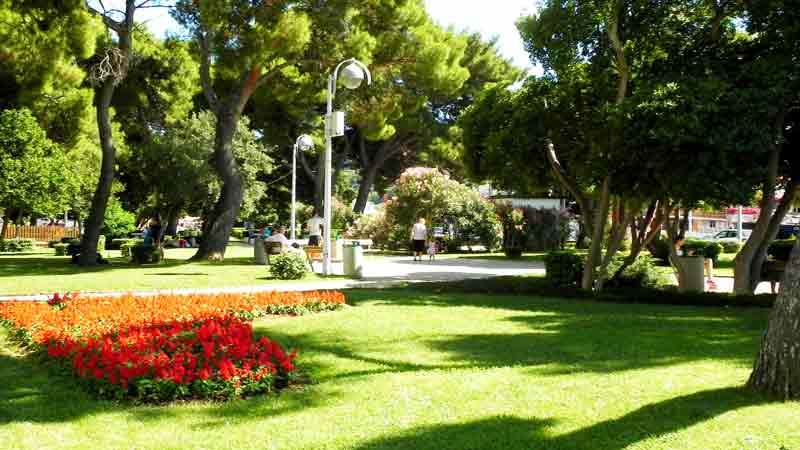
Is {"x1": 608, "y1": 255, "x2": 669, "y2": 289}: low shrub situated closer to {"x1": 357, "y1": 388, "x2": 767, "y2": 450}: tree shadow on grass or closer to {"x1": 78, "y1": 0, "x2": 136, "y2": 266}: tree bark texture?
{"x1": 357, "y1": 388, "x2": 767, "y2": 450}: tree shadow on grass

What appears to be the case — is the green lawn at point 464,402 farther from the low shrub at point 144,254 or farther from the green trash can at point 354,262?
the low shrub at point 144,254

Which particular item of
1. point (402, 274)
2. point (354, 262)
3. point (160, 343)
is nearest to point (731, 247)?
point (402, 274)

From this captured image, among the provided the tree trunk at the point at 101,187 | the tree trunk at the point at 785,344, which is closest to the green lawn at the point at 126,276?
the tree trunk at the point at 101,187

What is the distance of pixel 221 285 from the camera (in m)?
14.2

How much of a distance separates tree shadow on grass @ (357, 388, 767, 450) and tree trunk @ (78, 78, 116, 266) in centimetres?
1818

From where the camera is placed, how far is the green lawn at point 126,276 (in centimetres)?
1381

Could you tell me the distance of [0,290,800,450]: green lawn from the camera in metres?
4.40

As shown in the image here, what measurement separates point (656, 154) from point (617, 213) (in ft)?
12.3

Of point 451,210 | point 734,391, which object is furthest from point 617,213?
point 451,210

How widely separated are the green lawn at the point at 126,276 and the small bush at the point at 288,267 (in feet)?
0.80

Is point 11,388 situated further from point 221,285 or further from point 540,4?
point 540,4

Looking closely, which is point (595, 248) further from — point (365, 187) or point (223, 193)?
point (365, 187)

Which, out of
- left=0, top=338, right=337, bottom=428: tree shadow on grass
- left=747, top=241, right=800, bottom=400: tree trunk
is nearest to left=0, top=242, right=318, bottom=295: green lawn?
left=0, top=338, right=337, bottom=428: tree shadow on grass

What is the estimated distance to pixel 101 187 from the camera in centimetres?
Answer: 2089
